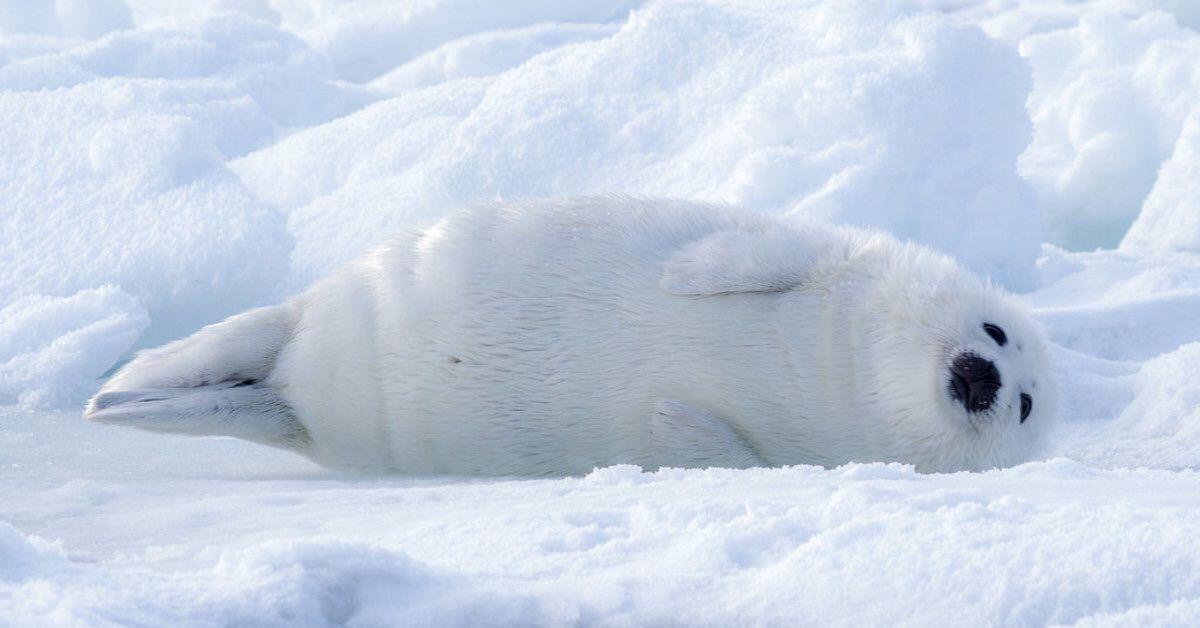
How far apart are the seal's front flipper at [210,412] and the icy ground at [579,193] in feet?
0.34

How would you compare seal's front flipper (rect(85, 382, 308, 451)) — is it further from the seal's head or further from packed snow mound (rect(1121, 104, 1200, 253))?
packed snow mound (rect(1121, 104, 1200, 253))

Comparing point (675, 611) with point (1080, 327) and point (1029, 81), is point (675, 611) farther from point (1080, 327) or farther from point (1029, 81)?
point (1029, 81)

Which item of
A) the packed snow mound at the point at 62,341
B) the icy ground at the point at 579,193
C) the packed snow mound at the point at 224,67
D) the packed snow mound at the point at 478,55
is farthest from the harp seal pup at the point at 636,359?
the packed snow mound at the point at 478,55

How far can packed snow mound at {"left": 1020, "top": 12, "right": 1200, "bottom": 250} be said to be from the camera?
9641 millimetres

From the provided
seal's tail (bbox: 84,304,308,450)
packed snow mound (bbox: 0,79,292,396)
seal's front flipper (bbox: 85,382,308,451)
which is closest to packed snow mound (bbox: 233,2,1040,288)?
packed snow mound (bbox: 0,79,292,396)

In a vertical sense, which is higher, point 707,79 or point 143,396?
point 707,79

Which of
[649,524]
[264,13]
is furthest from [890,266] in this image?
[264,13]

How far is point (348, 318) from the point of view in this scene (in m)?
3.44

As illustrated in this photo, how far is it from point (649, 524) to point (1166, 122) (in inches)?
371

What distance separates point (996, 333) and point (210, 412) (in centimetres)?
211

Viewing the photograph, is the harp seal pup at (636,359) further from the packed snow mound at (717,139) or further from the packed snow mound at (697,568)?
the packed snow mound at (717,139)

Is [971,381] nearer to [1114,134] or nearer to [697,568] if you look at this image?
[697,568]

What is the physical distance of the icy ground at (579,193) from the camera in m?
1.40

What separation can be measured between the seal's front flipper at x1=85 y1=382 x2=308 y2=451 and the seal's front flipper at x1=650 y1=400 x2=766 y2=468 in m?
1.04
